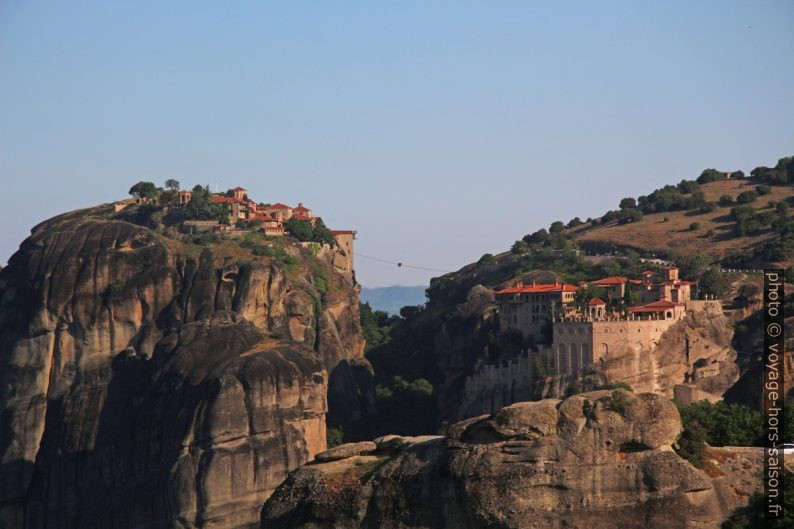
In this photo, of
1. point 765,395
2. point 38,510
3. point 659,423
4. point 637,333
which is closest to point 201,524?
point 38,510

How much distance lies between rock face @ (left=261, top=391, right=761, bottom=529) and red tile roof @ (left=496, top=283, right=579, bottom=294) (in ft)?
197

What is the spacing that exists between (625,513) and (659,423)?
4.33 m

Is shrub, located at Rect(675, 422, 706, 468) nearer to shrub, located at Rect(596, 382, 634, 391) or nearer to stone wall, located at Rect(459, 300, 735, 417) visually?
shrub, located at Rect(596, 382, 634, 391)

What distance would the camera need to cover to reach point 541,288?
518ft

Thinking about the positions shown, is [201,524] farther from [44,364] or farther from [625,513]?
[625,513]

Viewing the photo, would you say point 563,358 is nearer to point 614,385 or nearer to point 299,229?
point 614,385

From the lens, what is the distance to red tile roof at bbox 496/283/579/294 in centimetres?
15544

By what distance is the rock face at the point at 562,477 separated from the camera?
9019 centimetres

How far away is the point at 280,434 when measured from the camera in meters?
148

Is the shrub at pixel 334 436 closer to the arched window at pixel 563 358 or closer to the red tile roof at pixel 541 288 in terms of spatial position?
the red tile roof at pixel 541 288

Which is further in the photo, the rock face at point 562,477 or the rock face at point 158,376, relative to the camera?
the rock face at point 158,376

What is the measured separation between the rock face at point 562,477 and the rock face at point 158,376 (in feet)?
163

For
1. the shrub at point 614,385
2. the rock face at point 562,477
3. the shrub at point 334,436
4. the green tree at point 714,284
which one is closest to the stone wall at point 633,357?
the shrub at point 614,385

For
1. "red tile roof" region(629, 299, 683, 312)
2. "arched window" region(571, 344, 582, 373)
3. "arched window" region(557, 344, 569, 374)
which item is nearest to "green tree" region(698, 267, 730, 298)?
"red tile roof" region(629, 299, 683, 312)
